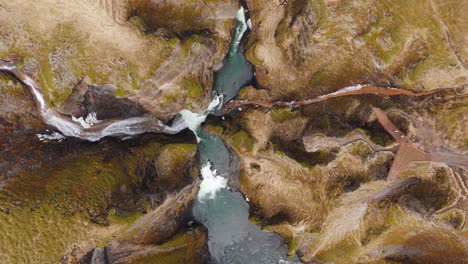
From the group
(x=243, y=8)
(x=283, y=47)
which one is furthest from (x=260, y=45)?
(x=243, y=8)

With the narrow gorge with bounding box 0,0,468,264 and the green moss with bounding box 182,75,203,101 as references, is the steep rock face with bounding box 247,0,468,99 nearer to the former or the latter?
the narrow gorge with bounding box 0,0,468,264

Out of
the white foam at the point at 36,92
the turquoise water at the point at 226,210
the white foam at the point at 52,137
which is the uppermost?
the white foam at the point at 36,92

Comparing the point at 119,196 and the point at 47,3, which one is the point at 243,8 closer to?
the point at 47,3

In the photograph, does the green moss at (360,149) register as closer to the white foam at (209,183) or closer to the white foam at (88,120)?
the white foam at (209,183)

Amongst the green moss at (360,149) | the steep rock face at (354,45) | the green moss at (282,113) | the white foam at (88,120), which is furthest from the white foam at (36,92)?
the green moss at (360,149)

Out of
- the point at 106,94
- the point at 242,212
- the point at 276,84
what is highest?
the point at 276,84

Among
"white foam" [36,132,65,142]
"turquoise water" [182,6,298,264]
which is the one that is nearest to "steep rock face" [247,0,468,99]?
"turquoise water" [182,6,298,264]
